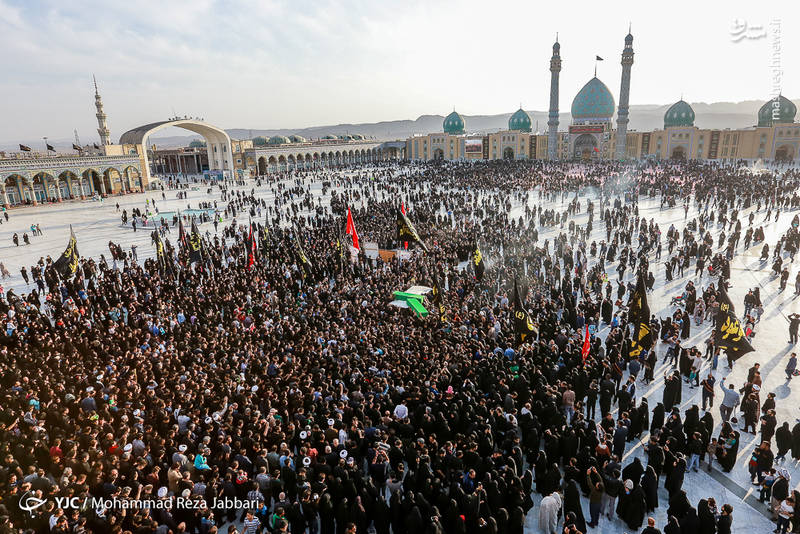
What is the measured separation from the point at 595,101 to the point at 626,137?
270 inches

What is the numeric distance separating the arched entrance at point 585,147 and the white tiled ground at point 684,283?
3168cm

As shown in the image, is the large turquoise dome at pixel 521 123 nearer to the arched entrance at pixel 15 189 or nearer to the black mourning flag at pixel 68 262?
the arched entrance at pixel 15 189

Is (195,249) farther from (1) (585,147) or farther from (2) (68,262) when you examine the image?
(1) (585,147)

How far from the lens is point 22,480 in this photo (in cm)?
598

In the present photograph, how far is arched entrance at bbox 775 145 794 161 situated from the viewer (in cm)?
5309

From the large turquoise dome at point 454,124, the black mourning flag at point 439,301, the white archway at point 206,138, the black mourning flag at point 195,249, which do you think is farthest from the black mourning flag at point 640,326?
the large turquoise dome at point 454,124

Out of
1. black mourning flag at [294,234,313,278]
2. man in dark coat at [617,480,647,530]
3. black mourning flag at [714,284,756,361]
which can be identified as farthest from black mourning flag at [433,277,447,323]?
man in dark coat at [617,480,647,530]

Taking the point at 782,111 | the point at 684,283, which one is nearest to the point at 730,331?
the point at 684,283

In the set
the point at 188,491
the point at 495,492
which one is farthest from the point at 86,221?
the point at 495,492

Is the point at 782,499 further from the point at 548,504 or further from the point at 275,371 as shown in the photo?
the point at 275,371

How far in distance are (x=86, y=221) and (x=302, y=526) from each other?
34.2 metres

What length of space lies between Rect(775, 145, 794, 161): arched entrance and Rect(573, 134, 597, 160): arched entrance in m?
20.0

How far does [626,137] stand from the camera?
63.3 meters

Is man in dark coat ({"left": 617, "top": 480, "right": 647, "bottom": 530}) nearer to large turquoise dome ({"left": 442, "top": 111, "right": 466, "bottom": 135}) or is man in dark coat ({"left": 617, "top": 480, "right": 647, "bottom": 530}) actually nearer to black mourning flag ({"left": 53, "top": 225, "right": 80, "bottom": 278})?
black mourning flag ({"left": 53, "top": 225, "right": 80, "bottom": 278})
